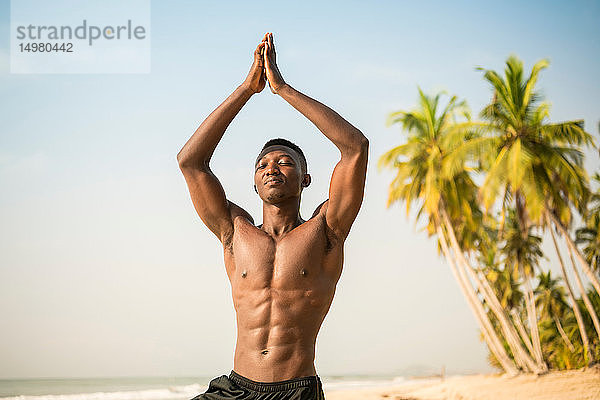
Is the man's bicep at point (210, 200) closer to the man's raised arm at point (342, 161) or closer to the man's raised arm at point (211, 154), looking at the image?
the man's raised arm at point (211, 154)

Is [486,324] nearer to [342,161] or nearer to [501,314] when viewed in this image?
[501,314]

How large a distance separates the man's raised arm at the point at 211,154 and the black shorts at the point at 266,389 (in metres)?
0.67

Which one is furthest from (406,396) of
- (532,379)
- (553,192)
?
(553,192)

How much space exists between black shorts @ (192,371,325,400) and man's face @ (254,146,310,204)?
822 mm

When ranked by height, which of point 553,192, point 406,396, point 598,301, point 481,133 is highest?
point 481,133

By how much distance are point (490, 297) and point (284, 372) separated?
71.7 feet

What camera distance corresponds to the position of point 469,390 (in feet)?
70.7

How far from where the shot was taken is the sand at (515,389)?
19.1 metres

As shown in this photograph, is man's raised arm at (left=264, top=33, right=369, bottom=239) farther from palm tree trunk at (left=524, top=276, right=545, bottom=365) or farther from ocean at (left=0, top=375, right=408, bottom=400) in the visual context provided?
ocean at (left=0, top=375, right=408, bottom=400)

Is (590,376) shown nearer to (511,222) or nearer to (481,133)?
(481,133)

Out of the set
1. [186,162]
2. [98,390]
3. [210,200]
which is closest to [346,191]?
[210,200]

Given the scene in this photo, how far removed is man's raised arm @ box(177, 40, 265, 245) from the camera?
3340 mm

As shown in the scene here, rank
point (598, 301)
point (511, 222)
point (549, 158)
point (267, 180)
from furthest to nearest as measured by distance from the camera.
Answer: point (511, 222) → point (598, 301) → point (549, 158) → point (267, 180)

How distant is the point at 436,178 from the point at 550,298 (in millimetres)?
14939
